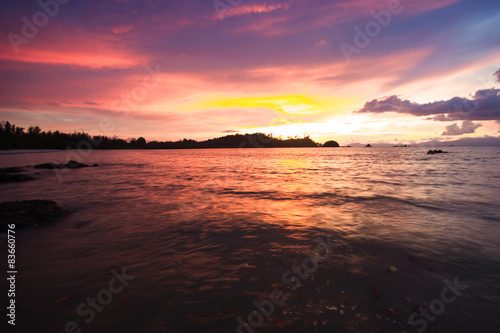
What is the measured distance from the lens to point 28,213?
8711mm

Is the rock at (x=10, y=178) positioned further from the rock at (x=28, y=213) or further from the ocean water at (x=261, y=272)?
the ocean water at (x=261, y=272)

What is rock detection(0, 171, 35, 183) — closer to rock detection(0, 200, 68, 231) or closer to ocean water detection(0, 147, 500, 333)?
rock detection(0, 200, 68, 231)

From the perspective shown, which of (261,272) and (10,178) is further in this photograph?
(10,178)

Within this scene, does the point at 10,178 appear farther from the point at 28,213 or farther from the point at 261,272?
the point at 261,272

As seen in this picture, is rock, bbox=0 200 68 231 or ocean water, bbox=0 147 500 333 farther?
rock, bbox=0 200 68 231

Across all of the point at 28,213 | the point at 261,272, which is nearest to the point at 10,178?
the point at 28,213

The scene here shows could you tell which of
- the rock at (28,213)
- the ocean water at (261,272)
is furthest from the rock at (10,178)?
the ocean water at (261,272)

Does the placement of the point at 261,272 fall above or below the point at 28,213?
below

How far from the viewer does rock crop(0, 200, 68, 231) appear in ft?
26.6

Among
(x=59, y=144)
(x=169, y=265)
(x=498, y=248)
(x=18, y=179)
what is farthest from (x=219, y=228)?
(x=59, y=144)

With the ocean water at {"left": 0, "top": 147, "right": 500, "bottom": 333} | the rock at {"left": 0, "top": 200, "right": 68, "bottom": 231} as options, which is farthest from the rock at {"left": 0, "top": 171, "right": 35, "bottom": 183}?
the ocean water at {"left": 0, "top": 147, "right": 500, "bottom": 333}

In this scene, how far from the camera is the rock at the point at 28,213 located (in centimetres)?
812

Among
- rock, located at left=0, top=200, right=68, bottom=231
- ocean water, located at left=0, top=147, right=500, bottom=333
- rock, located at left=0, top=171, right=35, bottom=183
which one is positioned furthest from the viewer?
rock, located at left=0, top=171, right=35, bottom=183

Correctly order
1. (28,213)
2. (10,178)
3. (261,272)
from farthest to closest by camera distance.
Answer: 1. (10,178)
2. (28,213)
3. (261,272)
